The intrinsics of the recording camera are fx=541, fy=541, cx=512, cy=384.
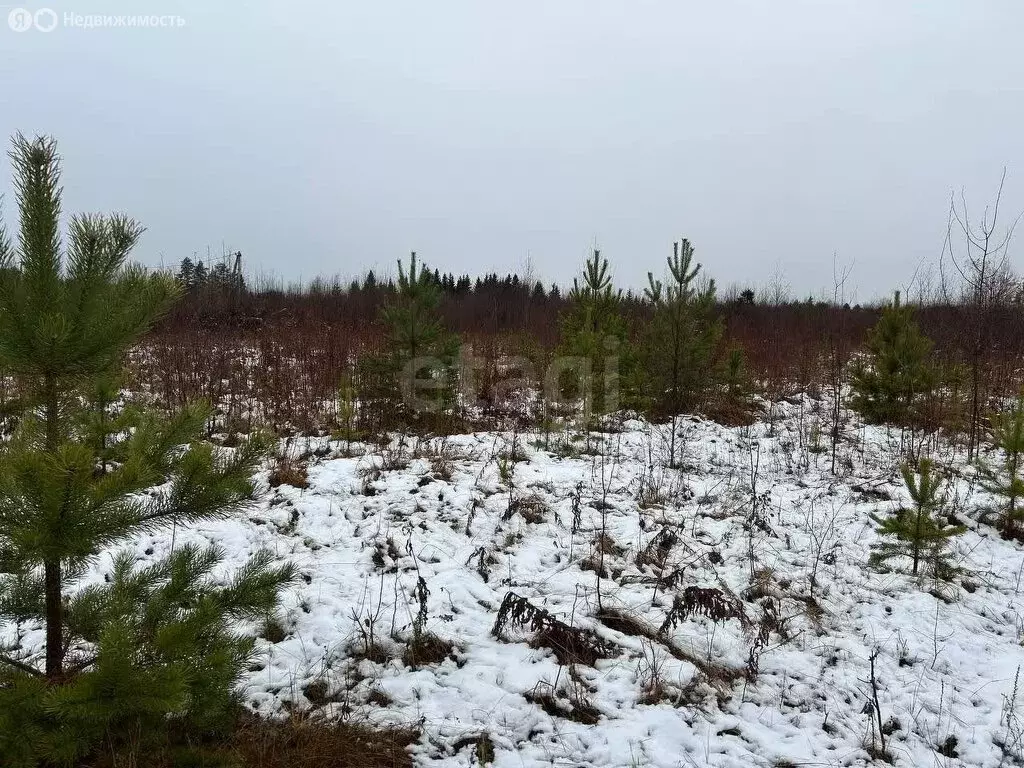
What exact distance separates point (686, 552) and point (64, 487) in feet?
13.7

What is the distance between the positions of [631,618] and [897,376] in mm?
7195

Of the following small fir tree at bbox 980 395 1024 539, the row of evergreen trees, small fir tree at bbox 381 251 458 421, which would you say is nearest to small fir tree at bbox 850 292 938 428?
the row of evergreen trees

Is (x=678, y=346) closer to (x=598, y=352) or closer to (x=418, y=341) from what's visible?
(x=598, y=352)

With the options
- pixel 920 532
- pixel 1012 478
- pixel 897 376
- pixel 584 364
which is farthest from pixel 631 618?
pixel 897 376

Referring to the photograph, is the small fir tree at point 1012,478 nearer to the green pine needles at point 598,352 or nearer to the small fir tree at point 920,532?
the small fir tree at point 920,532

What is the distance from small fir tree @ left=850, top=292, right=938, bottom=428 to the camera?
8227 mm

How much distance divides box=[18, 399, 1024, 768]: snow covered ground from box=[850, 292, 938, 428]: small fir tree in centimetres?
236

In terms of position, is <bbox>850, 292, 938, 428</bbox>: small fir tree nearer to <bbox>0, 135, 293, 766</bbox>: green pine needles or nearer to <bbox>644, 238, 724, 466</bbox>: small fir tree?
<bbox>644, 238, 724, 466</bbox>: small fir tree

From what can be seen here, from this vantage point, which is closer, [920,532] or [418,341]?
[920,532]

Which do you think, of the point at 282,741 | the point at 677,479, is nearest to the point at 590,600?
the point at 282,741

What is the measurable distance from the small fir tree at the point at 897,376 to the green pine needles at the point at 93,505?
920 cm

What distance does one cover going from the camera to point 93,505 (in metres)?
1.85

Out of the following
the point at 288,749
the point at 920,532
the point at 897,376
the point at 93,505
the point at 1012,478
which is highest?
the point at 897,376

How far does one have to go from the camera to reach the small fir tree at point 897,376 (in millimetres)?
8227
